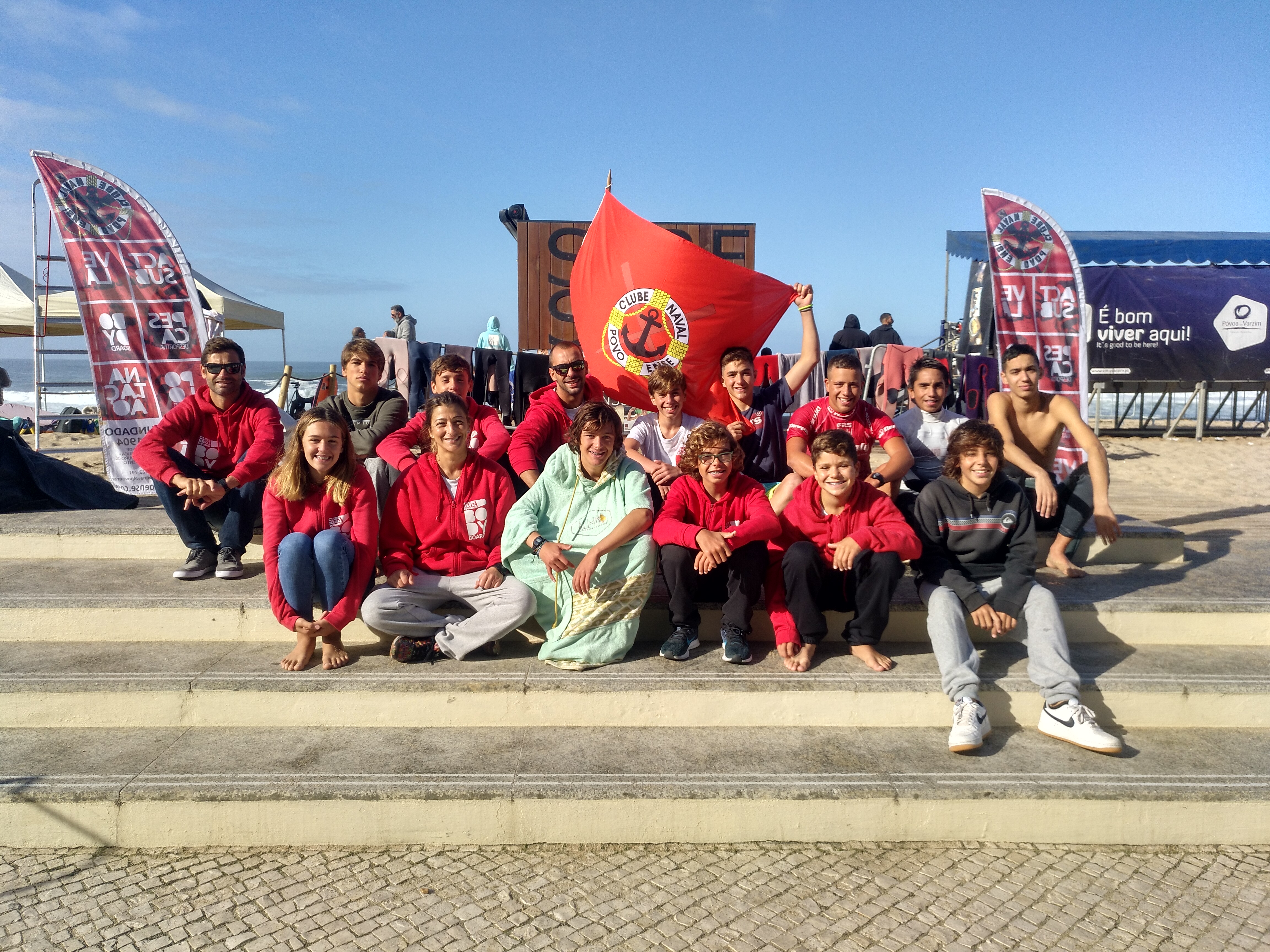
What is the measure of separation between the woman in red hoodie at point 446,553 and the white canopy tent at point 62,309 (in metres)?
10.3

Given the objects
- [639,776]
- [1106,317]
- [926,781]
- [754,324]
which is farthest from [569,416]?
[1106,317]

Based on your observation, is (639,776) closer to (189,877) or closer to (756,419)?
(189,877)

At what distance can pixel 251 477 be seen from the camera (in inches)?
163

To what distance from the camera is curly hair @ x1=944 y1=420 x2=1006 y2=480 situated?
3484 mm

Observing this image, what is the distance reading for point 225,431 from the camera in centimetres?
433

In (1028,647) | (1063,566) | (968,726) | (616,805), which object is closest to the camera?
(616,805)

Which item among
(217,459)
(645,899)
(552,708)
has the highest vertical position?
(217,459)

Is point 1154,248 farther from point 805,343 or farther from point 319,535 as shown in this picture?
point 319,535

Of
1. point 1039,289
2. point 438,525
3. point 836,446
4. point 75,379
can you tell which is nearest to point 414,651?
point 438,525

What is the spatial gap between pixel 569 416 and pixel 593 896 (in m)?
2.66

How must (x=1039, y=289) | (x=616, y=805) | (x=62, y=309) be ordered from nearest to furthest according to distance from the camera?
(x=616, y=805), (x=1039, y=289), (x=62, y=309)

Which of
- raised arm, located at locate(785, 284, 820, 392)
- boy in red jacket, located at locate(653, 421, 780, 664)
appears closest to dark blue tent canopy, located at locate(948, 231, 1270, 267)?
raised arm, located at locate(785, 284, 820, 392)

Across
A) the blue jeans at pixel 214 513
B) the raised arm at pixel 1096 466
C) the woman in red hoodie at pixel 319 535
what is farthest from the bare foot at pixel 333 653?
the raised arm at pixel 1096 466

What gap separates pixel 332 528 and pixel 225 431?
135cm
